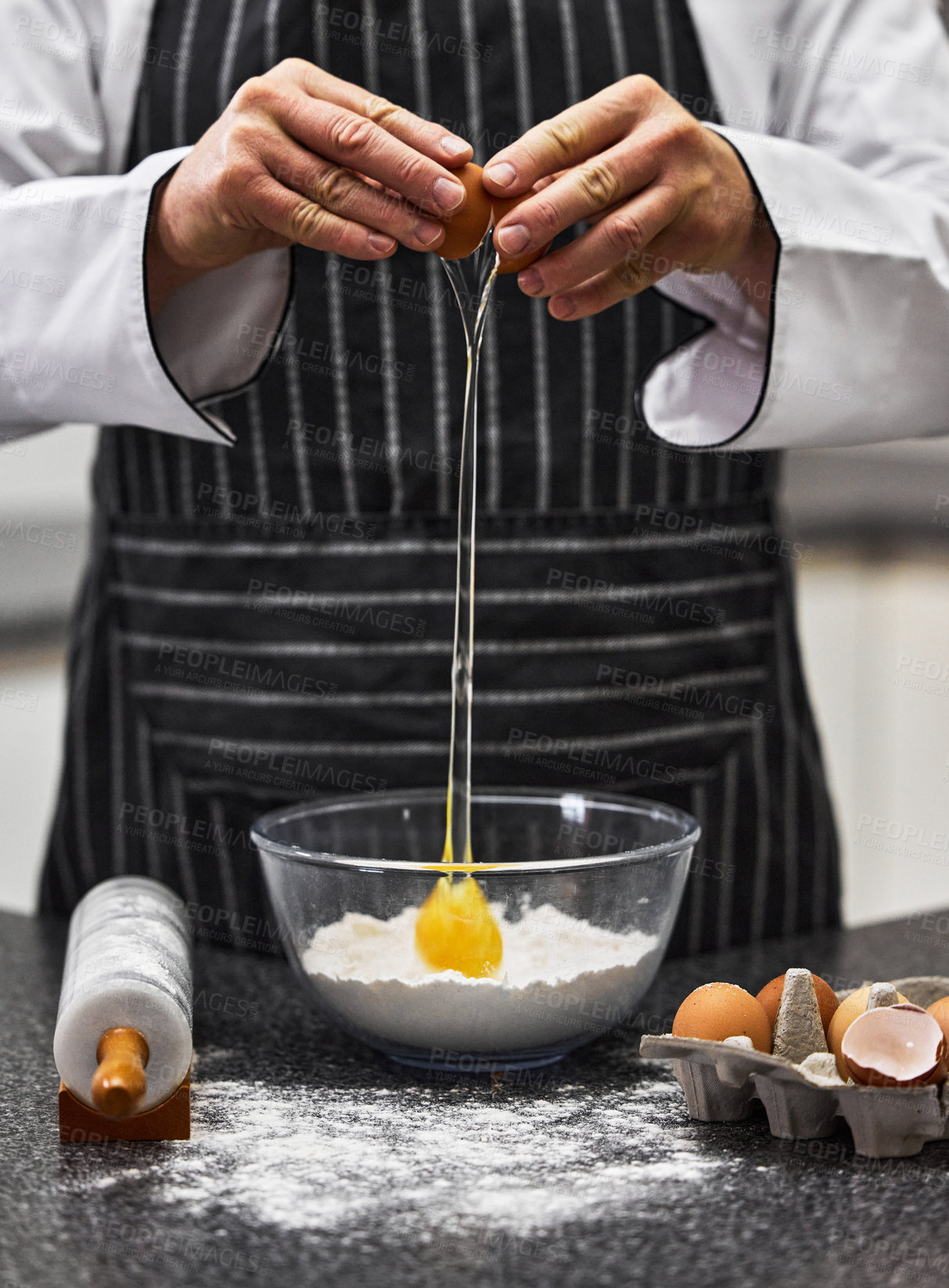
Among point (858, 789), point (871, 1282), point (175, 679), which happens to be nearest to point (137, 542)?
point (175, 679)

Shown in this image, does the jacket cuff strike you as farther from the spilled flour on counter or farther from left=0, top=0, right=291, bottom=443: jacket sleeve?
the spilled flour on counter

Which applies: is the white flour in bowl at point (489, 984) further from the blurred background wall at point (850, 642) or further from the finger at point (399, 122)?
the blurred background wall at point (850, 642)

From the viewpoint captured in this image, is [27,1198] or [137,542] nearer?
[27,1198]

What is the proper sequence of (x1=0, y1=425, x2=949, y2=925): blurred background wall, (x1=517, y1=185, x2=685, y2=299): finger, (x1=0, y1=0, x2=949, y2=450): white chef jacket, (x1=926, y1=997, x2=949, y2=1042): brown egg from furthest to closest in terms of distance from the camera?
(x1=0, y1=425, x2=949, y2=925): blurred background wall → (x1=0, y1=0, x2=949, y2=450): white chef jacket → (x1=517, y1=185, x2=685, y2=299): finger → (x1=926, y1=997, x2=949, y2=1042): brown egg

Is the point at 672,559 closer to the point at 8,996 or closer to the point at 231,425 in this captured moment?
the point at 231,425

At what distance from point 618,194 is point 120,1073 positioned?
499mm

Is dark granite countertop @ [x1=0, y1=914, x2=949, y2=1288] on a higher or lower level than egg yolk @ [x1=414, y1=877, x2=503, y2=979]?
lower

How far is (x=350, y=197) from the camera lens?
707 mm

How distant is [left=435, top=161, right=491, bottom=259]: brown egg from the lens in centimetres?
69

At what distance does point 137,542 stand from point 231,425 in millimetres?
116

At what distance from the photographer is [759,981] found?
0.88m

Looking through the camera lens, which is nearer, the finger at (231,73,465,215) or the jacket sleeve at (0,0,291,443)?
the finger at (231,73,465,215)

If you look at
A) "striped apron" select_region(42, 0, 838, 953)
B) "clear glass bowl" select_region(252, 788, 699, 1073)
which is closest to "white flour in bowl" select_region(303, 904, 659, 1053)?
"clear glass bowl" select_region(252, 788, 699, 1073)

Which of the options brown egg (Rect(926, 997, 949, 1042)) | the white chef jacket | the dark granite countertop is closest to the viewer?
the dark granite countertop
